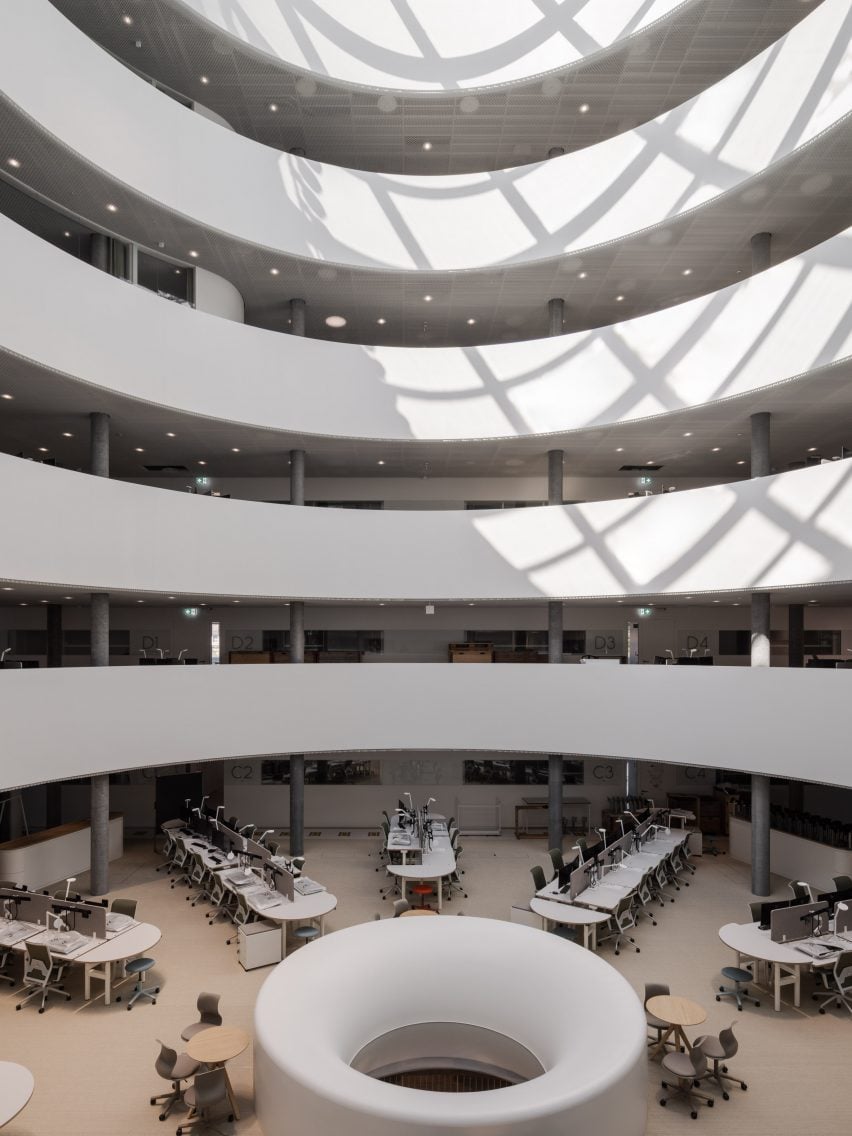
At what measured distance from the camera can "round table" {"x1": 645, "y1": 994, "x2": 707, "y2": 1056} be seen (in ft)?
27.7

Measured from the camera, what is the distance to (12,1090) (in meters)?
6.69

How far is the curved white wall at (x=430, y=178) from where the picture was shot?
1166 centimetres

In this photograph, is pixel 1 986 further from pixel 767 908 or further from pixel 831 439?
pixel 831 439

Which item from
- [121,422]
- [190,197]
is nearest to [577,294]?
[190,197]

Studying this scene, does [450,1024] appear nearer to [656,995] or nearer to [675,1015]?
[675,1015]

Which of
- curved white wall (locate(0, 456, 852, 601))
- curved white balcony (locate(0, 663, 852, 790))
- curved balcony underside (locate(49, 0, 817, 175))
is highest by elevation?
curved balcony underside (locate(49, 0, 817, 175))

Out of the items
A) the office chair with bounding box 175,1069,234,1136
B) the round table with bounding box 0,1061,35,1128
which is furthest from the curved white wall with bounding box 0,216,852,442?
the office chair with bounding box 175,1069,234,1136

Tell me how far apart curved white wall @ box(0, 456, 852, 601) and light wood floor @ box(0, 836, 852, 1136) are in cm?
610

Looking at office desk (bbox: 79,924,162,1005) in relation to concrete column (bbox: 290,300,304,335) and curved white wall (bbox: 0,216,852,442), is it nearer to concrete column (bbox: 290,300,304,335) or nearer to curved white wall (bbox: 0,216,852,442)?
curved white wall (bbox: 0,216,852,442)

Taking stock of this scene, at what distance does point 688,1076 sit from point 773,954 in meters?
2.83

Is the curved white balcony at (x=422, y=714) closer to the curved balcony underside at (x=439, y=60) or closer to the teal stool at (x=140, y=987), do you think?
the teal stool at (x=140, y=987)

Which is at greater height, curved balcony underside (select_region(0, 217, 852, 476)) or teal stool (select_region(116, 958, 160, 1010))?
curved balcony underside (select_region(0, 217, 852, 476))

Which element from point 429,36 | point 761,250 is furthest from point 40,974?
point 429,36

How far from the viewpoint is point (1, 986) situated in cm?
1059
